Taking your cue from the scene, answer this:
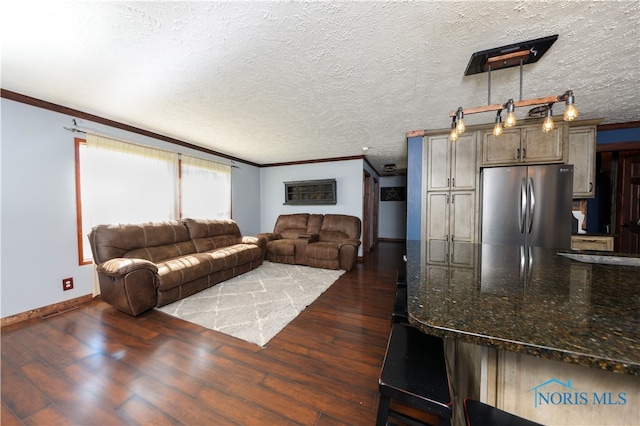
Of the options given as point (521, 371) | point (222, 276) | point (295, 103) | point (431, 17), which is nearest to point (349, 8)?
point (431, 17)

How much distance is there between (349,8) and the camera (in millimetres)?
1232

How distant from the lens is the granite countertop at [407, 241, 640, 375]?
497 millimetres

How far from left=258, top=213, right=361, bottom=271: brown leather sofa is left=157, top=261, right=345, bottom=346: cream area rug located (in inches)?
15.4

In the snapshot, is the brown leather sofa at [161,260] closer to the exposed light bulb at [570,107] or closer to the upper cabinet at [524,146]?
the exposed light bulb at [570,107]

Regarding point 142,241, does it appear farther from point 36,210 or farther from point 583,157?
point 583,157

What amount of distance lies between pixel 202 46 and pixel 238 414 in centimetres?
235

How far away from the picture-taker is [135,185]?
3.25 metres

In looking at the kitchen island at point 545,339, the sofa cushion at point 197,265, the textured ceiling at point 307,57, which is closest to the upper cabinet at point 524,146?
the textured ceiling at point 307,57

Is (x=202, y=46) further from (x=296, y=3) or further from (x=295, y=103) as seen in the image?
(x=295, y=103)

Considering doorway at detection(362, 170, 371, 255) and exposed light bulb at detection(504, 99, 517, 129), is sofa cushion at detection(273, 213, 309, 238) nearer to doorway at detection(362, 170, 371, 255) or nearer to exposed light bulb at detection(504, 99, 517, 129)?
doorway at detection(362, 170, 371, 255)

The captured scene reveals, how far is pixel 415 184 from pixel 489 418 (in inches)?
123

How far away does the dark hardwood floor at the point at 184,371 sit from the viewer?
1259mm

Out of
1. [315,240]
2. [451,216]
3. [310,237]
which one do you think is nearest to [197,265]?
[310,237]

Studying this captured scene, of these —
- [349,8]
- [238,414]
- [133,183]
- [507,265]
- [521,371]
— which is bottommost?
[238,414]
